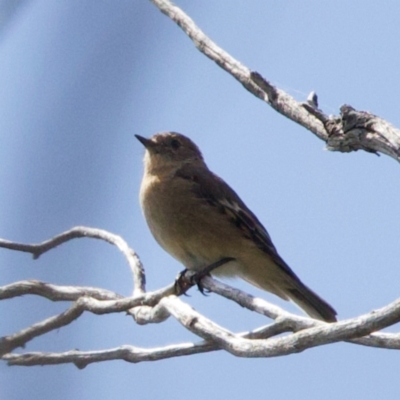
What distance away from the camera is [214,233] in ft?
18.9

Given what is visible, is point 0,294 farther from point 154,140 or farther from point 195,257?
point 154,140

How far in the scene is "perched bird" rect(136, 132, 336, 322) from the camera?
561 centimetres

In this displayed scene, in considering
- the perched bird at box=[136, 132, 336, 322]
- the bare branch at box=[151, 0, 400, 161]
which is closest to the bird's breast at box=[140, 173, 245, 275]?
the perched bird at box=[136, 132, 336, 322]

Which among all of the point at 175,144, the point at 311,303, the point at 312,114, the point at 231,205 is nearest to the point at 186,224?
the point at 231,205

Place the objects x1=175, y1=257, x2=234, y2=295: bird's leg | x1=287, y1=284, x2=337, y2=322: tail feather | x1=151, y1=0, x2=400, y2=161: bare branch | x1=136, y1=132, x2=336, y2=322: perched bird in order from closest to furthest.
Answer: x1=151, y1=0, x2=400, y2=161: bare branch → x1=175, y1=257, x2=234, y2=295: bird's leg → x1=287, y1=284, x2=337, y2=322: tail feather → x1=136, y1=132, x2=336, y2=322: perched bird

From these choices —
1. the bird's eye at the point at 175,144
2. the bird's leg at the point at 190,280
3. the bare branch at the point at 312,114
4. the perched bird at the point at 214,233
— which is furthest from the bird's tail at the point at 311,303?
the bare branch at the point at 312,114

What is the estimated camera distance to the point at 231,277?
579 centimetres

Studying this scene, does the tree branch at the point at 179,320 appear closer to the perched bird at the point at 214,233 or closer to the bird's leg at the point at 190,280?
the bird's leg at the point at 190,280

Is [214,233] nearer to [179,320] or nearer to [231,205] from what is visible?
[231,205]

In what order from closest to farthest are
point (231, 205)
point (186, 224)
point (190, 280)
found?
point (190, 280) → point (186, 224) → point (231, 205)

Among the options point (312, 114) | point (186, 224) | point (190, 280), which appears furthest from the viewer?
point (186, 224)

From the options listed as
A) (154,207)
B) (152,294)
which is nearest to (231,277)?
(154,207)

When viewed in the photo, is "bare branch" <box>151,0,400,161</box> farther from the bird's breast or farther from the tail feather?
the tail feather

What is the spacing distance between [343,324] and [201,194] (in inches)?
155
